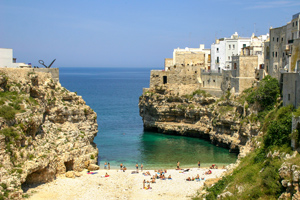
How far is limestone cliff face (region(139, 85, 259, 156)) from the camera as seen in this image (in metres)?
48.5

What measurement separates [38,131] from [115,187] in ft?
25.7

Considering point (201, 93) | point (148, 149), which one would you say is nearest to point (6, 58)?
point (148, 149)

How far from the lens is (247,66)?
5128 centimetres

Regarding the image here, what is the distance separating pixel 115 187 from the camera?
34469 millimetres

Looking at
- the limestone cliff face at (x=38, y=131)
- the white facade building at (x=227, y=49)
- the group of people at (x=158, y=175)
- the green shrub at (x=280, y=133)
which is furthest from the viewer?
the white facade building at (x=227, y=49)

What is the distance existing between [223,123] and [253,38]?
54.9ft

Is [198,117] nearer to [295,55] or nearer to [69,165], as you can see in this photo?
[295,55]

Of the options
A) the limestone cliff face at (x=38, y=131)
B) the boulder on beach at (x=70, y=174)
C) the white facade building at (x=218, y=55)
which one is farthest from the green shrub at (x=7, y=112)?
the white facade building at (x=218, y=55)

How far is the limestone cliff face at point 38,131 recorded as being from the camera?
1155 inches

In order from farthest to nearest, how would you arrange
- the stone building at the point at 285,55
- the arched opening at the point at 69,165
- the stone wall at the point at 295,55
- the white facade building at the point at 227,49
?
the white facade building at the point at 227,49 < the arched opening at the point at 69,165 < the stone wall at the point at 295,55 < the stone building at the point at 285,55

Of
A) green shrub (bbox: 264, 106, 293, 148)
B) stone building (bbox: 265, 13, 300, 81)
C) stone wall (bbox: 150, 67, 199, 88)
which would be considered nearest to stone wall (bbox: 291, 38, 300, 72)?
stone building (bbox: 265, 13, 300, 81)

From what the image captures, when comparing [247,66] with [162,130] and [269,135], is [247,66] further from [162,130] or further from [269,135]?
[269,135]

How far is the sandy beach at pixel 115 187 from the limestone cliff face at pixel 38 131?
1.48 meters

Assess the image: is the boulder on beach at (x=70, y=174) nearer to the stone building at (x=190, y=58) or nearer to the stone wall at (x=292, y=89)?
the stone wall at (x=292, y=89)
